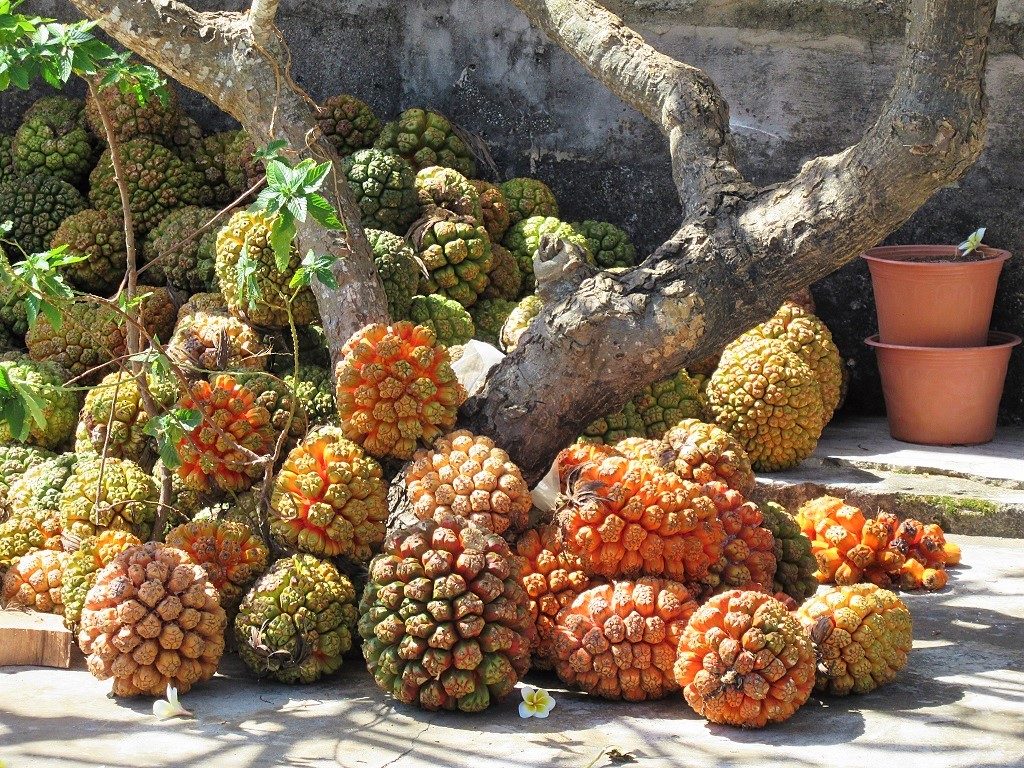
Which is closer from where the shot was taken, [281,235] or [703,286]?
[281,235]

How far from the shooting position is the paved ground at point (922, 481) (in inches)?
206

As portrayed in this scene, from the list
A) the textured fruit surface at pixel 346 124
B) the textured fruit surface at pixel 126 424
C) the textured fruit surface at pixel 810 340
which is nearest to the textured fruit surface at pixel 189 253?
the textured fruit surface at pixel 346 124

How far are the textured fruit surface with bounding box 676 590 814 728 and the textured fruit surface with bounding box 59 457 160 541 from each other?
189 cm

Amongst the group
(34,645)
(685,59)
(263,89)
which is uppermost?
(685,59)

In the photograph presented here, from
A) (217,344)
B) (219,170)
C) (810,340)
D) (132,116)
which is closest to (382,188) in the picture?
(219,170)

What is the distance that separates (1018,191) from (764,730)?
3598 millimetres

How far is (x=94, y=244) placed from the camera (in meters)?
5.94

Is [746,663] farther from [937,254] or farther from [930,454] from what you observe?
[937,254]

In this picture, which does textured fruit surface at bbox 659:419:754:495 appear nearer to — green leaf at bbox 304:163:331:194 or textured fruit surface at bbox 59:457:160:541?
green leaf at bbox 304:163:331:194

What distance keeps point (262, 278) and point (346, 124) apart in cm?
175

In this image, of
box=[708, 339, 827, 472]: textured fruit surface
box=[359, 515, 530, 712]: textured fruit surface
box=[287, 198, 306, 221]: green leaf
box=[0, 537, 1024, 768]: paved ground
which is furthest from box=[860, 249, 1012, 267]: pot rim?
box=[287, 198, 306, 221]: green leaf

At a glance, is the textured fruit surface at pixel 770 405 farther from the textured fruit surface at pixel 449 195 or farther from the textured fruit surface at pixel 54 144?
the textured fruit surface at pixel 54 144

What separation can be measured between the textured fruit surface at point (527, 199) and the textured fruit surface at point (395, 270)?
133 centimetres

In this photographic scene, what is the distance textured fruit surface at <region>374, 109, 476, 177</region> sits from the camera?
244 inches
